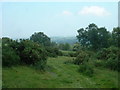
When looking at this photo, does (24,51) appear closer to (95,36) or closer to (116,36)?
(116,36)

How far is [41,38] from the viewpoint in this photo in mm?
25250

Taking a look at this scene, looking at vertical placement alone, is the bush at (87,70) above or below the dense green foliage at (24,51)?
below

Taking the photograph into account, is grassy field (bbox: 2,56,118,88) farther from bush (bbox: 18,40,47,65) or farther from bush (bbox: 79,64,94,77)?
bush (bbox: 18,40,47,65)

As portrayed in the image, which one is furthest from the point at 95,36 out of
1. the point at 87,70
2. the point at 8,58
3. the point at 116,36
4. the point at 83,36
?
the point at 8,58

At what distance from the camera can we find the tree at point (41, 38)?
82.1ft

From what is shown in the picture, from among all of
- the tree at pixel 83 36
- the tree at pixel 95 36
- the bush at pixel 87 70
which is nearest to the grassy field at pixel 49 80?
the bush at pixel 87 70

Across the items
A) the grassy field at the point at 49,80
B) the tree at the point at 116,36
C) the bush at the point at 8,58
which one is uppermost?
the tree at the point at 116,36

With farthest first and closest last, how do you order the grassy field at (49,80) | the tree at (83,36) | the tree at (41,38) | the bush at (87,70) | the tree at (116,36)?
the tree at (41,38) → the tree at (83,36) → the tree at (116,36) → the bush at (87,70) → the grassy field at (49,80)

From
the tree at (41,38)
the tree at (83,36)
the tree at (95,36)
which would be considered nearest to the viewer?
the tree at (95,36)

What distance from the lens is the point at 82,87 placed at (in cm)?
641

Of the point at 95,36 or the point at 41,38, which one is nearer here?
the point at 95,36

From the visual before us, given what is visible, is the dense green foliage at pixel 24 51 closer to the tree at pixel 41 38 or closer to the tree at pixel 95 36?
the tree at pixel 95 36

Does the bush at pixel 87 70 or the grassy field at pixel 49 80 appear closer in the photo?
the grassy field at pixel 49 80

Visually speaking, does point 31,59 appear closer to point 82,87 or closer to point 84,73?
point 84,73
